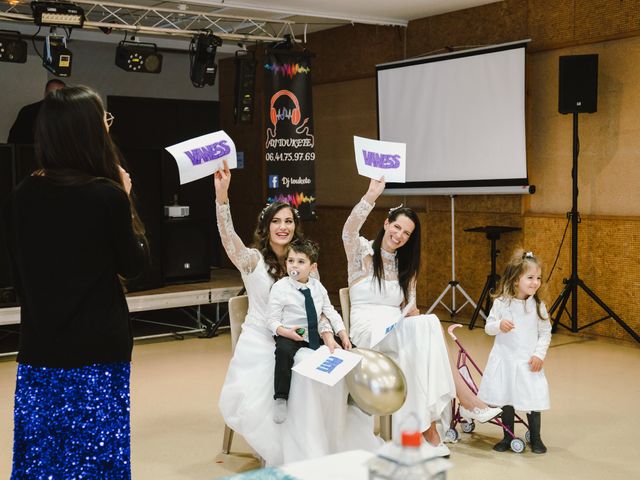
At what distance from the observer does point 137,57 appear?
24.3 feet

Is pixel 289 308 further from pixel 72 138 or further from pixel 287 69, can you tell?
pixel 287 69

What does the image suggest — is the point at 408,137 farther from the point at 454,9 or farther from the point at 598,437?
the point at 598,437

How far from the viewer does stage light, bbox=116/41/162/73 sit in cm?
733

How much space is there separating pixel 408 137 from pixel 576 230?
6.77ft

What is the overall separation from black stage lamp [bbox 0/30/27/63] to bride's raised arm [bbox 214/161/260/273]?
12.6 feet

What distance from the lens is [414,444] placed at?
168cm

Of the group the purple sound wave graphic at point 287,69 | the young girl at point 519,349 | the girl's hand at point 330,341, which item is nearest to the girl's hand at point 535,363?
the young girl at point 519,349

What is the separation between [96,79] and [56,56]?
3.40 m

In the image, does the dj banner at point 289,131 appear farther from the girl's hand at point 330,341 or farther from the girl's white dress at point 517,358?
the girl's hand at point 330,341

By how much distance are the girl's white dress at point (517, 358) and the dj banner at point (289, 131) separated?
12.0ft

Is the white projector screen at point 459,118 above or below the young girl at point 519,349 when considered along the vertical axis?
above

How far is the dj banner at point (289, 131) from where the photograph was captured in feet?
24.7

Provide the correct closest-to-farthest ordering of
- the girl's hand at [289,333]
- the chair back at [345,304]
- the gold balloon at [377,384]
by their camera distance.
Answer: the gold balloon at [377,384] → the girl's hand at [289,333] → the chair back at [345,304]

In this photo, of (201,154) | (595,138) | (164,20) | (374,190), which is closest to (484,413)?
(374,190)
